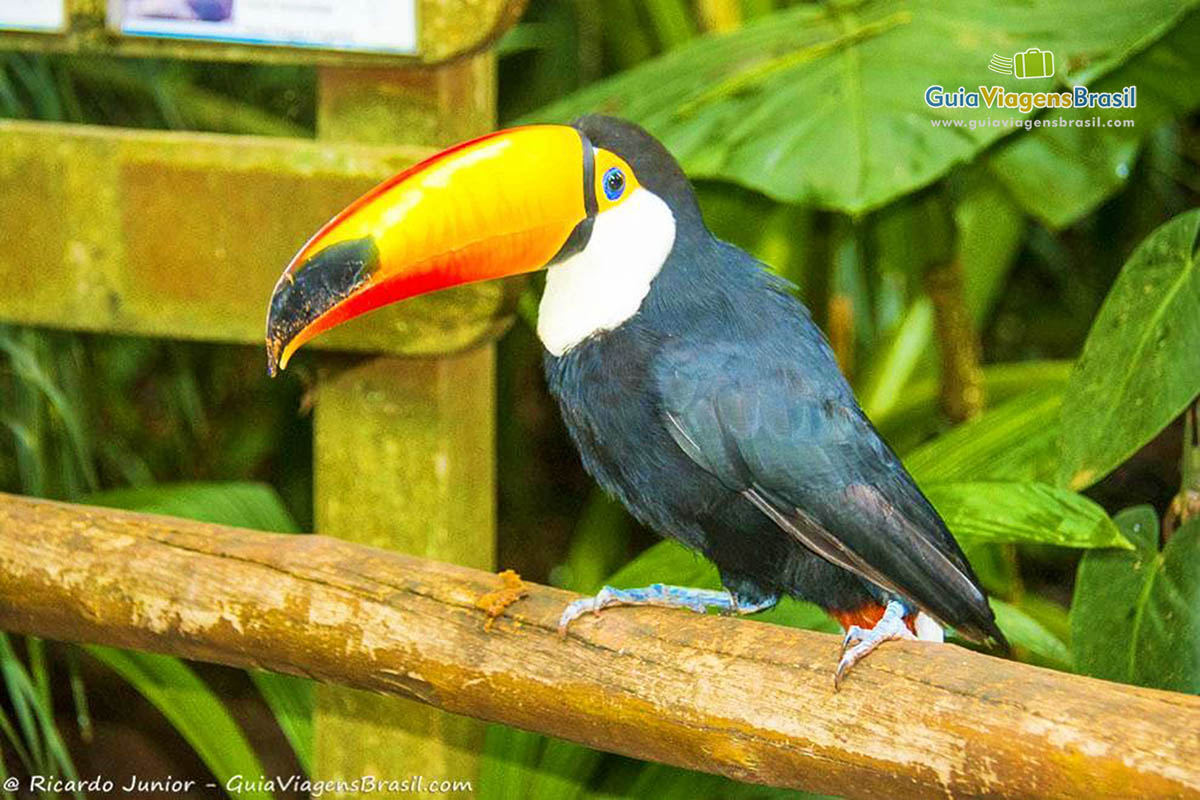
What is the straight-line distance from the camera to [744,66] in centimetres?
203

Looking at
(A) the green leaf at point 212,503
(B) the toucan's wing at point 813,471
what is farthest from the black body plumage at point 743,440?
(A) the green leaf at point 212,503

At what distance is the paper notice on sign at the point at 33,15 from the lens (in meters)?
1.82

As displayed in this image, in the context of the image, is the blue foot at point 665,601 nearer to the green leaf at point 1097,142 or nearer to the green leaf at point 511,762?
the green leaf at point 511,762

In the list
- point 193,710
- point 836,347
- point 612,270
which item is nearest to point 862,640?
point 612,270

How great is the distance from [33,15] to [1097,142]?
1.51 m

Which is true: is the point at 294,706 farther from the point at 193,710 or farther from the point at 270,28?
the point at 270,28

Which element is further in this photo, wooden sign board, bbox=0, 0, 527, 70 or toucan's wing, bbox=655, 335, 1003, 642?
wooden sign board, bbox=0, 0, 527, 70

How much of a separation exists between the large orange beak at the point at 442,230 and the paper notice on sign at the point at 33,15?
0.64 metres

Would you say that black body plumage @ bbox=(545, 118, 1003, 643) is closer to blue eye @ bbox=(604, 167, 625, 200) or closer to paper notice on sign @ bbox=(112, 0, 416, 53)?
blue eye @ bbox=(604, 167, 625, 200)

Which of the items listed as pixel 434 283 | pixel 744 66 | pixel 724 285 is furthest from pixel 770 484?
pixel 744 66

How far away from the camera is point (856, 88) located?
1.94m

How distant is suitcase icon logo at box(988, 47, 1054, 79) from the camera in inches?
75.6

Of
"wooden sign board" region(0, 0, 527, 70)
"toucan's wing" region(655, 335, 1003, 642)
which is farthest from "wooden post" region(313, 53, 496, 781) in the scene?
"toucan's wing" region(655, 335, 1003, 642)

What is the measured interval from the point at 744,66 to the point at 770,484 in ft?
2.50
